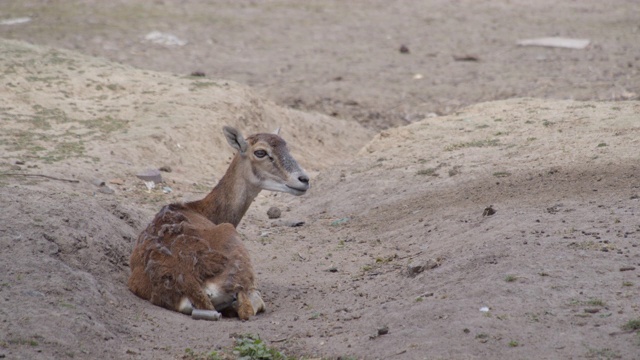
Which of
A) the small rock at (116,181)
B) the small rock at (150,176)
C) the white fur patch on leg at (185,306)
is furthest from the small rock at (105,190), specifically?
the white fur patch on leg at (185,306)

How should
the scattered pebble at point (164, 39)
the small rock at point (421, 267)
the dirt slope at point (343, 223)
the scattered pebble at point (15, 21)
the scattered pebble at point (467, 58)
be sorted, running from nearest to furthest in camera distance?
the dirt slope at point (343, 223)
the small rock at point (421, 267)
the scattered pebble at point (467, 58)
the scattered pebble at point (164, 39)
the scattered pebble at point (15, 21)

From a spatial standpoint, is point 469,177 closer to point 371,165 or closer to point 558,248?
point 371,165

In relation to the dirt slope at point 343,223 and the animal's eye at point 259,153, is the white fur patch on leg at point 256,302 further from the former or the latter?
the animal's eye at point 259,153

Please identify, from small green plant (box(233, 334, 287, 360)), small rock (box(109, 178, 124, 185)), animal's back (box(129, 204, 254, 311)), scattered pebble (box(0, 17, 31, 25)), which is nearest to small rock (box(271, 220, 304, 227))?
small rock (box(109, 178, 124, 185))

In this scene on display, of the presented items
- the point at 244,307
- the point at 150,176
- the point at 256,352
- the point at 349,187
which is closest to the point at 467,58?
the point at 349,187

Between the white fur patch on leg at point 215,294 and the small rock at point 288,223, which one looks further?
the small rock at point 288,223

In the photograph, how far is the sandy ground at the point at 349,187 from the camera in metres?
5.68

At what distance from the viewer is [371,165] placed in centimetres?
1054

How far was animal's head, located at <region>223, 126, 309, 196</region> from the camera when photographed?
26.3 feet

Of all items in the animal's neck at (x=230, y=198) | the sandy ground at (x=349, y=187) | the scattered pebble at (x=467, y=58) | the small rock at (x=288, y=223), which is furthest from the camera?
the scattered pebble at (x=467, y=58)

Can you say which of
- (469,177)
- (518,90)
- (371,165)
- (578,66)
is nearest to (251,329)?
(469,177)

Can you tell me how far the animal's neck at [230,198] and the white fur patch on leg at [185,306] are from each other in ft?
4.83

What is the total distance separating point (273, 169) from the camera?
8.02 m

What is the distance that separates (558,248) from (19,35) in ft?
42.7
